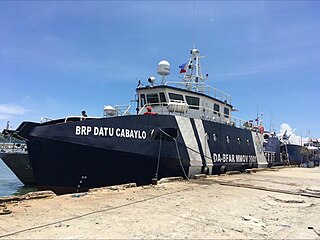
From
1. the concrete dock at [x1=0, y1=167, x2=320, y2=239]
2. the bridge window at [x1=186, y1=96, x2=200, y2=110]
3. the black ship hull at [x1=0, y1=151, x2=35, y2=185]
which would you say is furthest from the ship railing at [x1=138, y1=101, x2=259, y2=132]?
the black ship hull at [x1=0, y1=151, x2=35, y2=185]

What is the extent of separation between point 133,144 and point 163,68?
531 centimetres

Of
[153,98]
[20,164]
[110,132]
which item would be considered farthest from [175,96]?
[20,164]

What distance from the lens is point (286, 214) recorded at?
657cm

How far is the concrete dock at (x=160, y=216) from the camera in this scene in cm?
466

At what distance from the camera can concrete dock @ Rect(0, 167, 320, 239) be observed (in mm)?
4656

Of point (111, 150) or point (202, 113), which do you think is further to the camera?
point (202, 113)

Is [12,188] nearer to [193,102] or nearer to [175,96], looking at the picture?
[175,96]

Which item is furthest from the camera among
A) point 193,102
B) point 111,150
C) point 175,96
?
point 193,102

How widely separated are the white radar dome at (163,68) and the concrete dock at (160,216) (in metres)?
7.70

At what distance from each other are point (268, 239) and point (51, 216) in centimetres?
399

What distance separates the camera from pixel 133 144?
1128cm

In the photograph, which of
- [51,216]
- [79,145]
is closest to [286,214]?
[51,216]

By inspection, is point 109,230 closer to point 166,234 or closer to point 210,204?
point 166,234

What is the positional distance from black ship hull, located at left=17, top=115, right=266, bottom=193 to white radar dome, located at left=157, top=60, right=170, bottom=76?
10.1 ft
